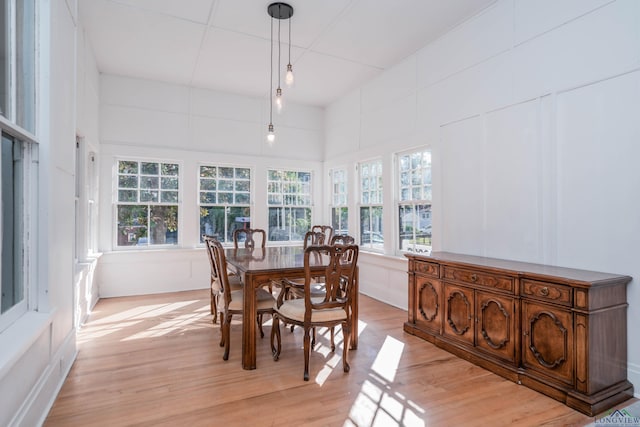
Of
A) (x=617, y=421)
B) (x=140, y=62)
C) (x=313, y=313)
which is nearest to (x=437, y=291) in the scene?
(x=313, y=313)

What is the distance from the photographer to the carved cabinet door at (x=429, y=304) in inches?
132

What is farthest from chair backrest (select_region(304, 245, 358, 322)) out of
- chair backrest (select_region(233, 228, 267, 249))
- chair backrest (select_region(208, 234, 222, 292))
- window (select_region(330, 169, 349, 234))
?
window (select_region(330, 169, 349, 234))

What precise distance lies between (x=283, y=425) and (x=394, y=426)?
2.21ft

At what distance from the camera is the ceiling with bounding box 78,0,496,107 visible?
3.50m

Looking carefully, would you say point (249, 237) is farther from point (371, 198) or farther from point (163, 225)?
point (371, 198)

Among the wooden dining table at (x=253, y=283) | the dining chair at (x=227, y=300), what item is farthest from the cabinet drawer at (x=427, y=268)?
the dining chair at (x=227, y=300)

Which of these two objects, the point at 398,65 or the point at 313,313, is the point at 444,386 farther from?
the point at 398,65

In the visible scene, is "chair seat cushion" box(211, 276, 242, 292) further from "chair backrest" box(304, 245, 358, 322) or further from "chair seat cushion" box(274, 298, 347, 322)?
"chair backrest" box(304, 245, 358, 322)

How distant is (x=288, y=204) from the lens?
6.47m

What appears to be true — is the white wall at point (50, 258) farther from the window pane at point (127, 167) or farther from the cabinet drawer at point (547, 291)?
the cabinet drawer at point (547, 291)

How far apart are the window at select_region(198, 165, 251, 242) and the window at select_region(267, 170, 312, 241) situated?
1.47 feet

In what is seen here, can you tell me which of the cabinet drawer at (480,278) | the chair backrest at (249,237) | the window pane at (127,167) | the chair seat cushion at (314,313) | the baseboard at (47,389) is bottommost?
the baseboard at (47,389)

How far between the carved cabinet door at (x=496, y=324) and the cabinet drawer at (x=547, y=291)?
166 mm

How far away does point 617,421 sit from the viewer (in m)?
1.63
